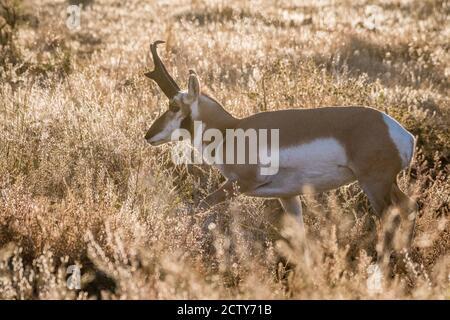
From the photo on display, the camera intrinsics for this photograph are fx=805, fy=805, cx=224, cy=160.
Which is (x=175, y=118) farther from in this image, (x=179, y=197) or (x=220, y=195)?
(x=179, y=197)

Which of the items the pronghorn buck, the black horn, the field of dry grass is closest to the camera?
the field of dry grass

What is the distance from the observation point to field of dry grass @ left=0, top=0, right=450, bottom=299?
4.70 m

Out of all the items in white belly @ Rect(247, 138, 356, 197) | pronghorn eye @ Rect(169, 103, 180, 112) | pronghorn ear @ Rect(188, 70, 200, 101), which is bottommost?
white belly @ Rect(247, 138, 356, 197)

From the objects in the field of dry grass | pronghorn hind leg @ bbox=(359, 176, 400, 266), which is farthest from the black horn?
pronghorn hind leg @ bbox=(359, 176, 400, 266)

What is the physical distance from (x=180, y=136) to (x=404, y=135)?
5.44ft

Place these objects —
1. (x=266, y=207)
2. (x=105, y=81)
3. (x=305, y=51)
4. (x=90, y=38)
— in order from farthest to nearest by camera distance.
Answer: (x=90, y=38)
(x=305, y=51)
(x=105, y=81)
(x=266, y=207)

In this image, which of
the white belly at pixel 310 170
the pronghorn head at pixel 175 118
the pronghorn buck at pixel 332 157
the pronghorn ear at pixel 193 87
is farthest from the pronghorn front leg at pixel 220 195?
the pronghorn ear at pixel 193 87

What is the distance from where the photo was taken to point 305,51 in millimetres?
12891

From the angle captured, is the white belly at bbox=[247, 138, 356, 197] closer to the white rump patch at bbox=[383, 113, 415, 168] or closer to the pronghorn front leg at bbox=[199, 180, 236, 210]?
the pronghorn front leg at bbox=[199, 180, 236, 210]

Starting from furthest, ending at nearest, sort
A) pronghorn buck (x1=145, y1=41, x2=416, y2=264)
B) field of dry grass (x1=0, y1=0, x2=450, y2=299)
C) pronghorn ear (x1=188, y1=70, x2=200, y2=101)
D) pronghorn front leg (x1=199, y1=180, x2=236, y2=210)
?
pronghorn ear (x1=188, y1=70, x2=200, y2=101)
pronghorn front leg (x1=199, y1=180, x2=236, y2=210)
pronghorn buck (x1=145, y1=41, x2=416, y2=264)
field of dry grass (x1=0, y1=0, x2=450, y2=299)
